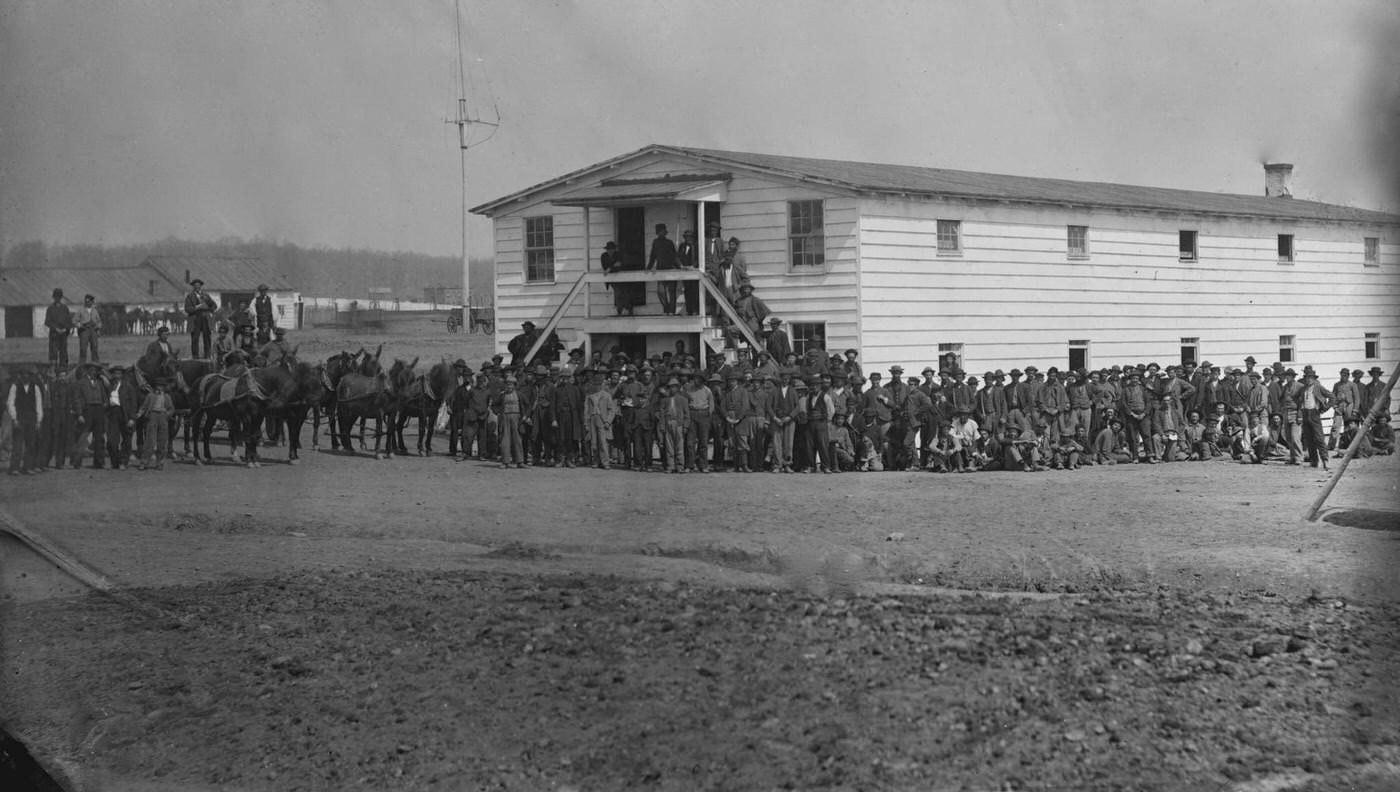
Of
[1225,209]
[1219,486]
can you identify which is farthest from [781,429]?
[1225,209]

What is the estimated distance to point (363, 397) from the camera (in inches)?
970

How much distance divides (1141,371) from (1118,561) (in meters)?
11.5

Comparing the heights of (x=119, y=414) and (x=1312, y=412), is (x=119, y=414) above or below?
above

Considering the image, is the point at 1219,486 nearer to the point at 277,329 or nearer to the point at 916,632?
the point at 916,632

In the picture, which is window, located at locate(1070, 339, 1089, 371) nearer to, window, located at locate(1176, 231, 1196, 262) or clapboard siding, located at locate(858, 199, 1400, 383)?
clapboard siding, located at locate(858, 199, 1400, 383)

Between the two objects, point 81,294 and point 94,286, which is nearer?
point 94,286

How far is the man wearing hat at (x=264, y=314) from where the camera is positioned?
24219 mm

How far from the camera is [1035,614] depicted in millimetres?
11773

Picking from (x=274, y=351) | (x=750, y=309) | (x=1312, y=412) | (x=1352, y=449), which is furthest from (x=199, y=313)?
(x=1312, y=412)

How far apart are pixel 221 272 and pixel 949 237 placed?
43.4 ft

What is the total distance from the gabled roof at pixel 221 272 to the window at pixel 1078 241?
15674 millimetres

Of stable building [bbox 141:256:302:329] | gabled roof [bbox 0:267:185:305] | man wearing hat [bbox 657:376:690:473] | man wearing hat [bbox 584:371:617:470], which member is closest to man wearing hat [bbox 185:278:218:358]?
stable building [bbox 141:256:302:329]

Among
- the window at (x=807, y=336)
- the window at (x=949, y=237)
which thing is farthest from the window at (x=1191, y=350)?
the window at (x=807, y=336)

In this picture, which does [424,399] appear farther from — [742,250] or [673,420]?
[742,250]
